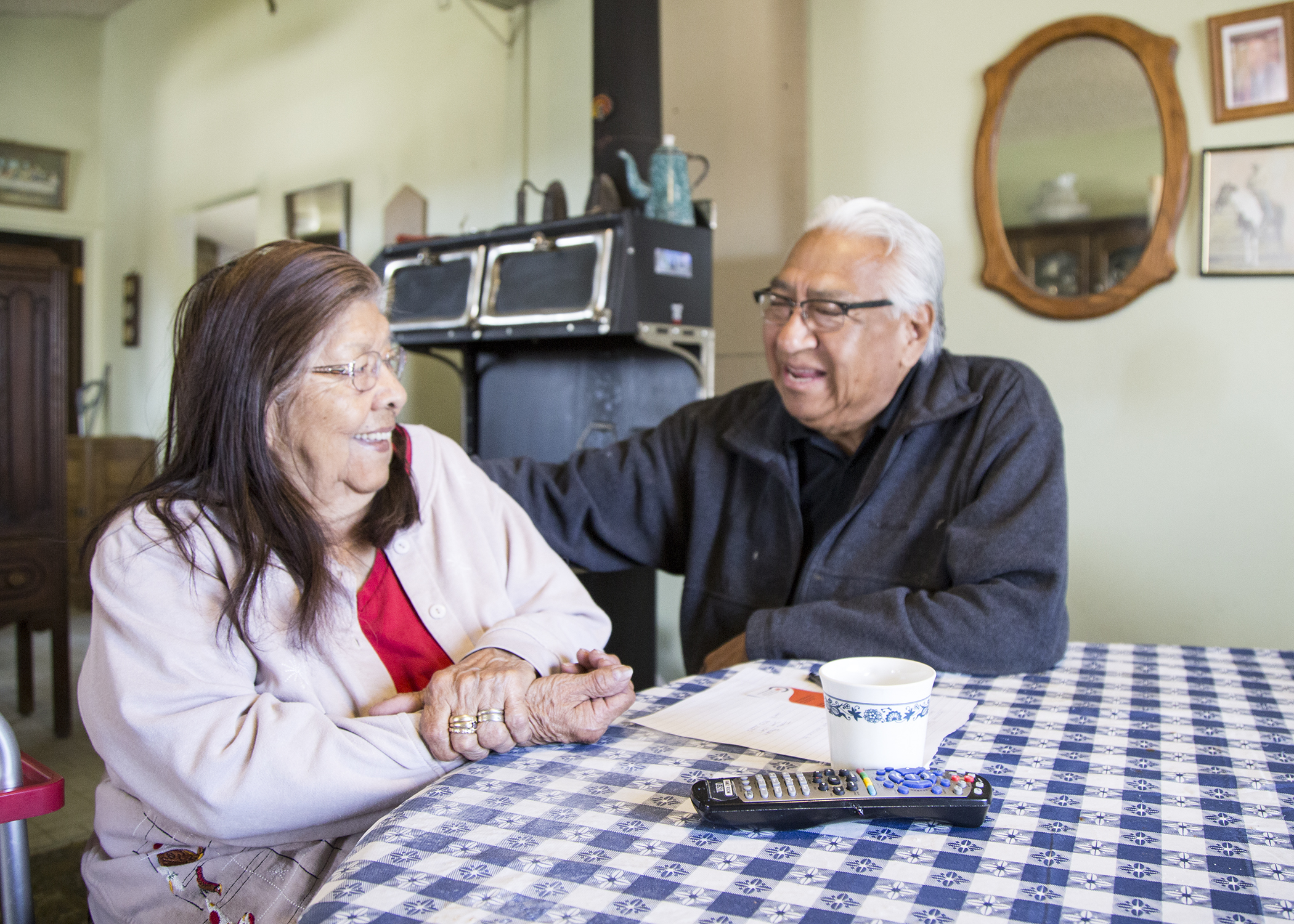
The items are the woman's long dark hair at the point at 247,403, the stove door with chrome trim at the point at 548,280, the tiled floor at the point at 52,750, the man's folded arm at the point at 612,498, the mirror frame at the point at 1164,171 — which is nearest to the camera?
the woman's long dark hair at the point at 247,403

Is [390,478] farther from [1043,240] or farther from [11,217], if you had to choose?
[11,217]

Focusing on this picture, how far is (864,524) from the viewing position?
1673mm

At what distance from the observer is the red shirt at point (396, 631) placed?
49.3 inches

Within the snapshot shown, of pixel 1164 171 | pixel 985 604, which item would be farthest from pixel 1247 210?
pixel 985 604

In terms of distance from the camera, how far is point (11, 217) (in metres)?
6.68

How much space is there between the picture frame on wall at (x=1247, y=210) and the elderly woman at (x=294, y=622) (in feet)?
6.97

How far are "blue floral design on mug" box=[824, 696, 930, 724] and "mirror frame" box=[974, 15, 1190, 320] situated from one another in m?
2.23

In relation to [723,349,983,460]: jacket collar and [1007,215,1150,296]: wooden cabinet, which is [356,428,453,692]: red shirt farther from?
[1007,215,1150,296]: wooden cabinet

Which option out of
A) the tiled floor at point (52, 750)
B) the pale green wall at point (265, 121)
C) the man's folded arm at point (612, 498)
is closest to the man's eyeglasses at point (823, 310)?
the man's folded arm at point (612, 498)

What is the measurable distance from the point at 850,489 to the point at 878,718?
3.30 ft

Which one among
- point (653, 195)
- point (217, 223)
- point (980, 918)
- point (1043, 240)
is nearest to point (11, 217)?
point (217, 223)

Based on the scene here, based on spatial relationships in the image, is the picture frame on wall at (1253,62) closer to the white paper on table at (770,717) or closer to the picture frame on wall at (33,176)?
the white paper on table at (770,717)

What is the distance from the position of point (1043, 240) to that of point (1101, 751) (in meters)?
2.18

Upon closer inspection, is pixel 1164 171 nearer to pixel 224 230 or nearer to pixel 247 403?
pixel 247 403
